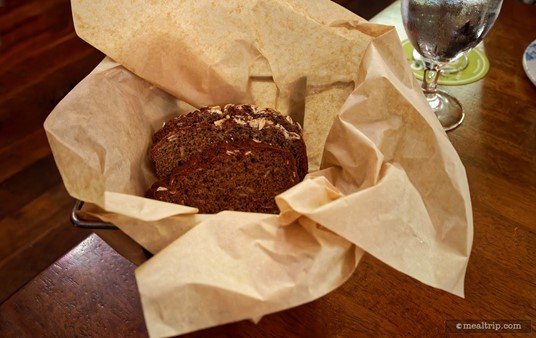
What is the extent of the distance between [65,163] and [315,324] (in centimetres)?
30

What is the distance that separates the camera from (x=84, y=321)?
577 millimetres

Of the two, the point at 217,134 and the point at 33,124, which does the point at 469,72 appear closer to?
the point at 217,134

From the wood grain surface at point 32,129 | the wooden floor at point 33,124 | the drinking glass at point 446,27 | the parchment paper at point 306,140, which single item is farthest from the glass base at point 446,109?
the wood grain surface at point 32,129

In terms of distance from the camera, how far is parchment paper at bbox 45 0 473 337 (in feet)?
1.39

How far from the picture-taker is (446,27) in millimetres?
709

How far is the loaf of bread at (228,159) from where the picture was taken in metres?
0.59

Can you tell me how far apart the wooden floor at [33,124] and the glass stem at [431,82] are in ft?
2.23

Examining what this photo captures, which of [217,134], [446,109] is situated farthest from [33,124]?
[446,109]

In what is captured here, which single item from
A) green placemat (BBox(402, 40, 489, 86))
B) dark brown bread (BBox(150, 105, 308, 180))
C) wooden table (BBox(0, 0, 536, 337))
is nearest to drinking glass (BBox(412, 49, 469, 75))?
green placemat (BBox(402, 40, 489, 86))

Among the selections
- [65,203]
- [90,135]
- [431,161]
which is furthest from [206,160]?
[65,203]

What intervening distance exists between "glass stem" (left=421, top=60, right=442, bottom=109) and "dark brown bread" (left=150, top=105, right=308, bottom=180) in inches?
11.2

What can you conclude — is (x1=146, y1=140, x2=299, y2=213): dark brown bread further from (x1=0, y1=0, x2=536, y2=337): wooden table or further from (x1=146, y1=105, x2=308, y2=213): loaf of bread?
(x1=0, y1=0, x2=536, y2=337): wooden table

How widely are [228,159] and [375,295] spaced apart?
0.72ft

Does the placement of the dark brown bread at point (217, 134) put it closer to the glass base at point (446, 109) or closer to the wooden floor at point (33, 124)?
the glass base at point (446, 109)
